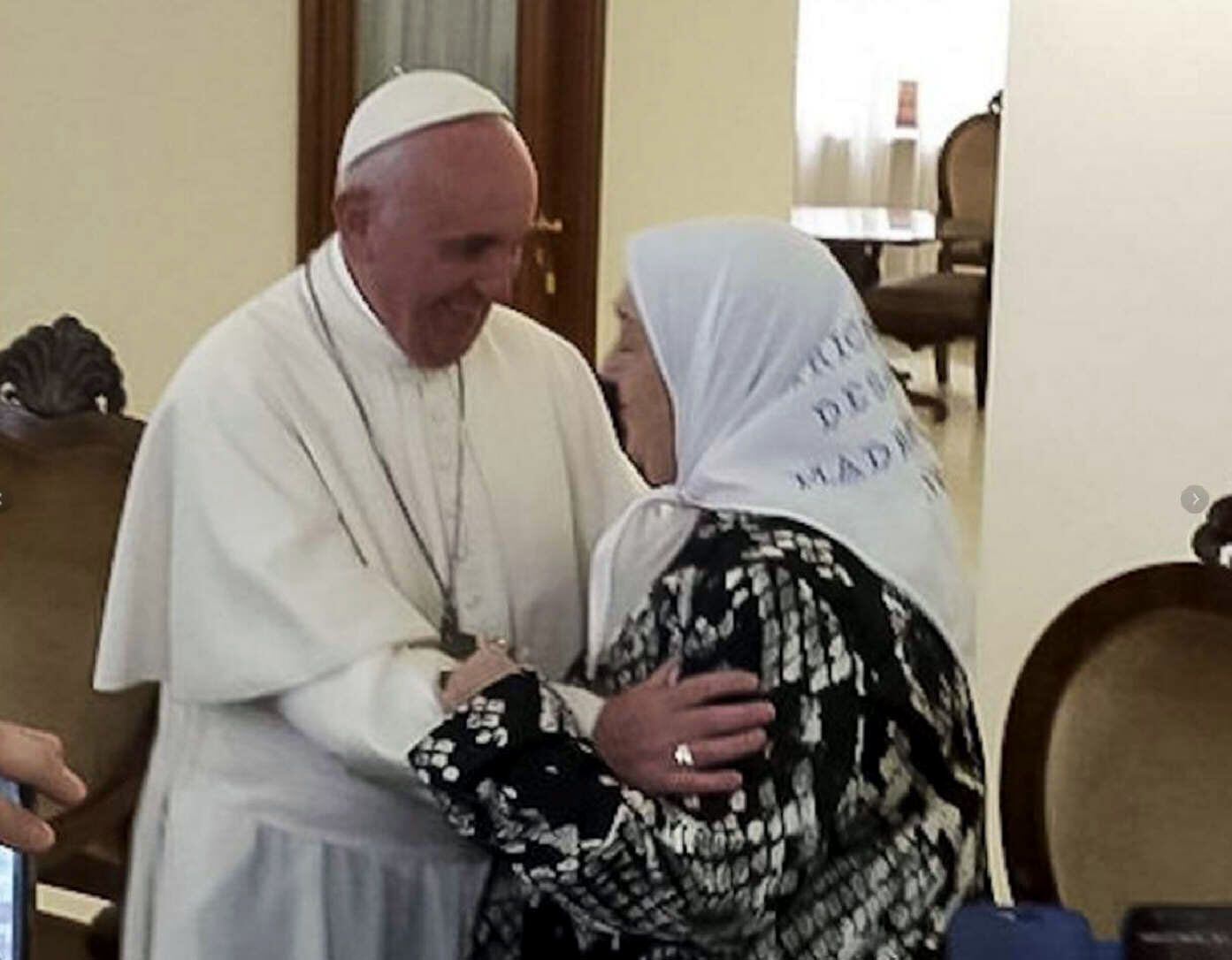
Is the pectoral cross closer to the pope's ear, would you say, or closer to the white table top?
the pope's ear

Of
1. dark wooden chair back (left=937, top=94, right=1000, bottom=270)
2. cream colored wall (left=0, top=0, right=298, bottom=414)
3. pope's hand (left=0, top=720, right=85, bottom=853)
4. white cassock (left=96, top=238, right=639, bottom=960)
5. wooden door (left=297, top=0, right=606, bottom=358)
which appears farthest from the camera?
dark wooden chair back (left=937, top=94, right=1000, bottom=270)

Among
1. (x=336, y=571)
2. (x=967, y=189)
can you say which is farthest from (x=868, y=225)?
(x=336, y=571)

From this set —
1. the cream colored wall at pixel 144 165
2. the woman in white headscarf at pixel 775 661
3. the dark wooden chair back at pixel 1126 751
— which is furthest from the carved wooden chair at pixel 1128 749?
the cream colored wall at pixel 144 165

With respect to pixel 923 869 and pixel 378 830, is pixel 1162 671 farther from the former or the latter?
pixel 378 830

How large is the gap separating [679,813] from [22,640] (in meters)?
1.05

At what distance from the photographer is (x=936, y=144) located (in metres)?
11.1

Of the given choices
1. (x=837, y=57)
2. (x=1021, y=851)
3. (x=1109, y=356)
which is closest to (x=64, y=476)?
(x=1021, y=851)

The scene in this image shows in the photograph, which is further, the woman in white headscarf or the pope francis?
the pope francis

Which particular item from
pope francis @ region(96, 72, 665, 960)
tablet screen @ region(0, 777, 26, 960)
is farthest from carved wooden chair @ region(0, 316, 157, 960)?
tablet screen @ region(0, 777, 26, 960)

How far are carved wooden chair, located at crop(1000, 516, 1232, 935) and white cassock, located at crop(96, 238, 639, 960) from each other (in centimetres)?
42

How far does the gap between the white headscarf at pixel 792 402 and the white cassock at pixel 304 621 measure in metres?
0.37

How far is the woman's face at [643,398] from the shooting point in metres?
1.82

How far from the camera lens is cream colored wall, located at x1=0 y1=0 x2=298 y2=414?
→ 168 inches

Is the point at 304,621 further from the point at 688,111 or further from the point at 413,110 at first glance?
the point at 688,111
